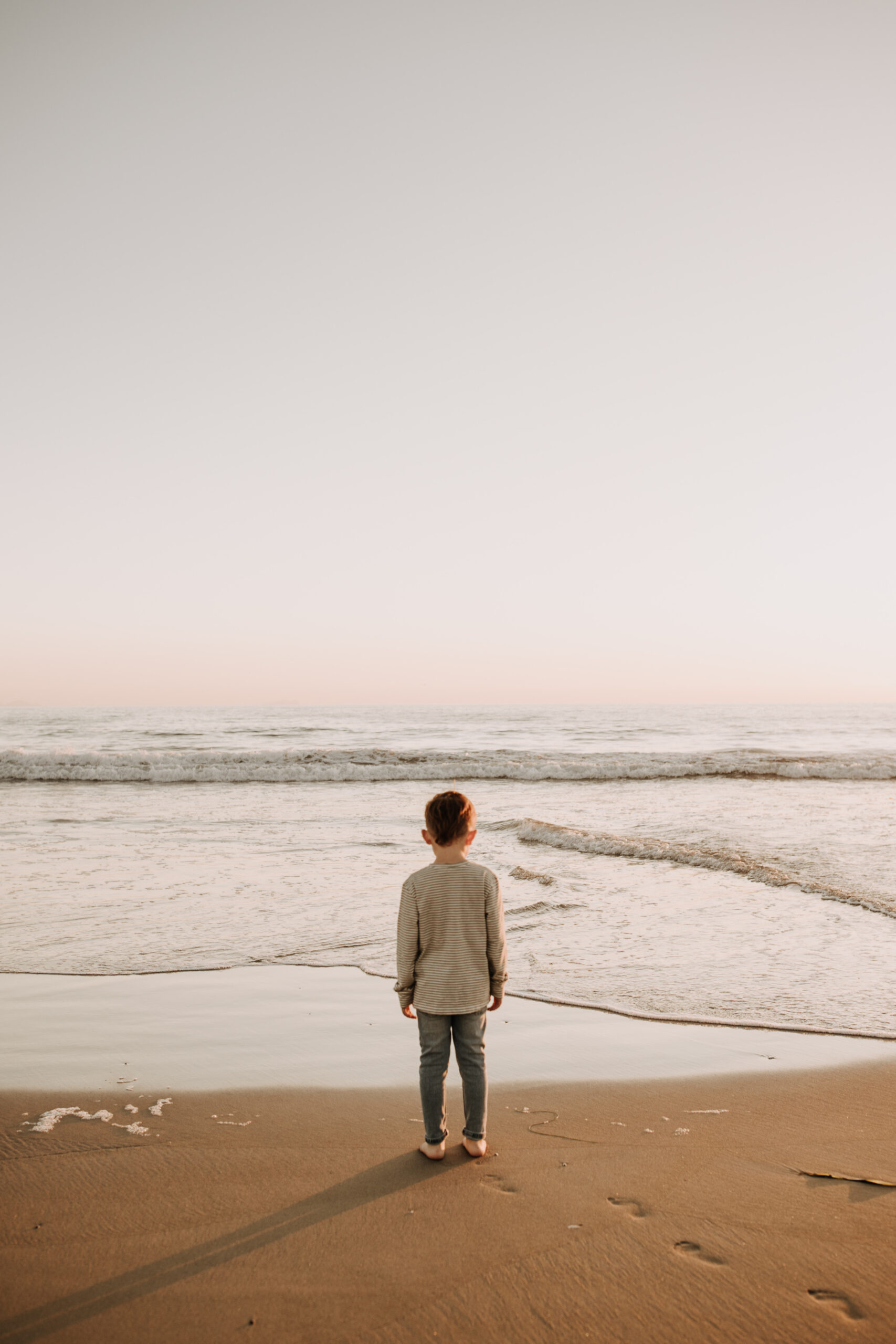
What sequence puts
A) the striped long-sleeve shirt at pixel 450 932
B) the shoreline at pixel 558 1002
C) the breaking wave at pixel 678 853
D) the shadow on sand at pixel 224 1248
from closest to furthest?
the shadow on sand at pixel 224 1248
the striped long-sleeve shirt at pixel 450 932
the shoreline at pixel 558 1002
the breaking wave at pixel 678 853

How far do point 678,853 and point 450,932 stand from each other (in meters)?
7.64

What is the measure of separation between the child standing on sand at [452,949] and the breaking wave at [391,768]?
65.9 ft

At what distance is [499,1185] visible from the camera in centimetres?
304

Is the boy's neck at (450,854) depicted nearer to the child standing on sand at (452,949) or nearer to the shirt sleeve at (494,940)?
the child standing on sand at (452,949)

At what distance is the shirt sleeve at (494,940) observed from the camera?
3.45 m

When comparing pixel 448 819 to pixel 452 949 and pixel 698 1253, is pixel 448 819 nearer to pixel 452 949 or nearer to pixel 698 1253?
pixel 452 949

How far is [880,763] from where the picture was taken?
25.9m

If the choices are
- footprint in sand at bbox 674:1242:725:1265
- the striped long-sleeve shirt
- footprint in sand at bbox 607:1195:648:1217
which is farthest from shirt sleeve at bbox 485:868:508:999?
footprint in sand at bbox 674:1242:725:1265

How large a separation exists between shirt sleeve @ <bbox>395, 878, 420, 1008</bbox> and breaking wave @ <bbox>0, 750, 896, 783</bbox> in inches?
790

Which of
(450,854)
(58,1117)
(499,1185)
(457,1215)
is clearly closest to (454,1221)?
(457,1215)

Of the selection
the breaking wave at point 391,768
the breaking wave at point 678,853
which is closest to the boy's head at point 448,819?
the breaking wave at point 678,853

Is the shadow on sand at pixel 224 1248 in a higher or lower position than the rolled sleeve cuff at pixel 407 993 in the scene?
lower

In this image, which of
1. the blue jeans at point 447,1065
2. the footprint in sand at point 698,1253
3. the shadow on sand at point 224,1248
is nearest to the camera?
the shadow on sand at point 224,1248

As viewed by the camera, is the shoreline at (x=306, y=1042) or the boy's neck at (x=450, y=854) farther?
the shoreline at (x=306, y=1042)
